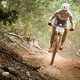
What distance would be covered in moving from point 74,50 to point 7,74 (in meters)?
13.7

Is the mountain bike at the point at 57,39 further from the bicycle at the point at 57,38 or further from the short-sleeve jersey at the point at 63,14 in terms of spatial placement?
the short-sleeve jersey at the point at 63,14

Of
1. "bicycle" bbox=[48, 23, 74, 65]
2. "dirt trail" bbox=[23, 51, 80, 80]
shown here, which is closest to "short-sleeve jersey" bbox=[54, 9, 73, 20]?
"bicycle" bbox=[48, 23, 74, 65]

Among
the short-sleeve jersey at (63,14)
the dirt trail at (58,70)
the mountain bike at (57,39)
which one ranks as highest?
the short-sleeve jersey at (63,14)

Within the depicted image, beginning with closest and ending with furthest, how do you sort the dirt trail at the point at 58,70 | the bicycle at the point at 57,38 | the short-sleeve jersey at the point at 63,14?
1. the dirt trail at the point at 58,70
2. the bicycle at the point at 57,38
3. the short-sleeve jersey at the point at 63,14

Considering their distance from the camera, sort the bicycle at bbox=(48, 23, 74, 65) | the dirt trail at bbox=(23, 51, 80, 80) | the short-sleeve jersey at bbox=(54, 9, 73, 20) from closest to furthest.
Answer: the dirt trail at bbox=(23, 51, 80, 80) → the bicycle at bbox=(48, 23, 74, 65) → the short-sleeve jersey at bbox=(54, 9, 73, 20)

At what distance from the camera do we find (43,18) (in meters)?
15.5

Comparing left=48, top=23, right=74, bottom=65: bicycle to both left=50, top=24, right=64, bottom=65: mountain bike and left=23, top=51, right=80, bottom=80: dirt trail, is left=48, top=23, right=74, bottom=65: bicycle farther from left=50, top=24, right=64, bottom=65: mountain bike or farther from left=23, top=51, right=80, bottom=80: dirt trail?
left=23, top=51, right=80, bottom=80: dirt trail

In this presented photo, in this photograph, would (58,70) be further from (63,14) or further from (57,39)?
(63,14)

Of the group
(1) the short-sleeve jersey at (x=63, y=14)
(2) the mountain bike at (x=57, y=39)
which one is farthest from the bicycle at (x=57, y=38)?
(1) the short-sleeve jersey at (x=63, y=14)

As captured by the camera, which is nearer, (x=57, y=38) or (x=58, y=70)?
(x=58, y=70)

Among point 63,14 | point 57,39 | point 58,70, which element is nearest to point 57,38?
point 57,39

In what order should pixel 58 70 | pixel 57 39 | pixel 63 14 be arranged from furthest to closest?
pixel 63 14 → pixel 57 39 → pixel 58 70

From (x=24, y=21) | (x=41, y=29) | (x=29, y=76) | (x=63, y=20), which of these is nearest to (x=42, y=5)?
(x=24, y=21)

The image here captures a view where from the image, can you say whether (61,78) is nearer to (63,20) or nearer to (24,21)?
(63,20)
